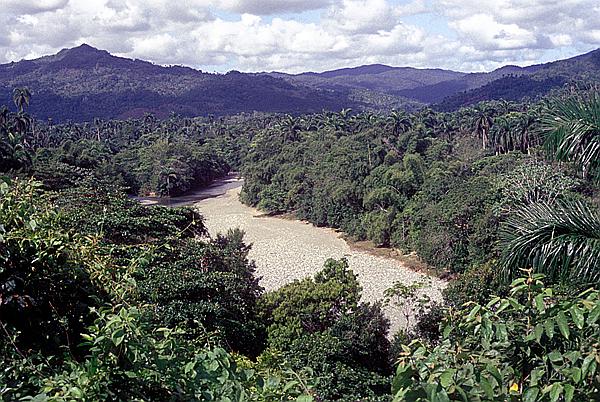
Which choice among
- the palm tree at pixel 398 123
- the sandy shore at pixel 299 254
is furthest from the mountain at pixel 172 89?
the sandy shore at pixel 299 254

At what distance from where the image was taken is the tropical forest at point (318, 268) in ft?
6.61

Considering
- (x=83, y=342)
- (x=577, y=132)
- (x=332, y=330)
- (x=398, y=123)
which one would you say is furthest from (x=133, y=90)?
(x=83, y=342)

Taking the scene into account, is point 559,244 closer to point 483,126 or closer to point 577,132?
point 577,132

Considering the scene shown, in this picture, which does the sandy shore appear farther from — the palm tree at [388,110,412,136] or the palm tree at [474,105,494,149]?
the palm tree at [474,105,494,149]

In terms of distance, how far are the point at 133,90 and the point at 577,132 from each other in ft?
452

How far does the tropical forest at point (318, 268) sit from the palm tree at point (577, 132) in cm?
2

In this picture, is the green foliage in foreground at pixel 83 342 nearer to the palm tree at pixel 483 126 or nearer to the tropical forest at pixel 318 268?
the tropical forest at pixel 318 268

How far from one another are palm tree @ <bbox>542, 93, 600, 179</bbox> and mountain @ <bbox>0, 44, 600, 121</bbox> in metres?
106

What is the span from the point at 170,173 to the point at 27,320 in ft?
119

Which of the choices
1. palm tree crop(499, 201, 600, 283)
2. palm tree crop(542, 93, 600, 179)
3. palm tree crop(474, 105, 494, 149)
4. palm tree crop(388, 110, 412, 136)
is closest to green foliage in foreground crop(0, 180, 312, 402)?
palm tree crop(499, 201, 600, 283)

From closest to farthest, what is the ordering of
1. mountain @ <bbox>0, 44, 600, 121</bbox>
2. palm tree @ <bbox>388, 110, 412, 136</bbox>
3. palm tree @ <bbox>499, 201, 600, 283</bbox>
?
palm tree @ <bbox>499, 201, 600, 283</bbox> < palm tree @ <bbox>388, 110, 412, 136</bbox> < mountain @ <bbox>0, 44, 600, 121</bbox>

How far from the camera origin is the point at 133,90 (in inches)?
5310

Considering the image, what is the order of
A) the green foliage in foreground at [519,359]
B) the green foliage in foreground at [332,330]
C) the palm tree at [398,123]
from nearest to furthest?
1. the green foliage in foreground at [519,359]
2. the green foliage in foreground at [332,330]
3. the palm tree at [398,123]

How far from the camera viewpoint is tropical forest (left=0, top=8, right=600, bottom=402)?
202cm
